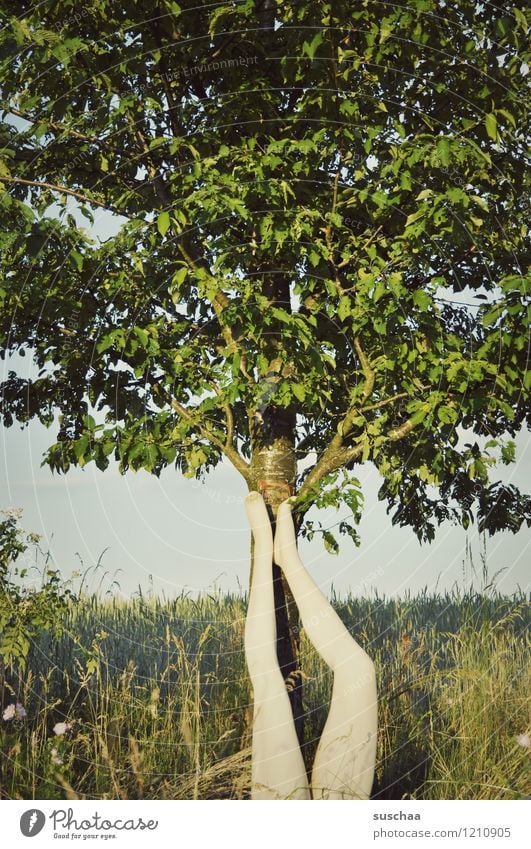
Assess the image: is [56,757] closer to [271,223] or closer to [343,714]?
[343,714]

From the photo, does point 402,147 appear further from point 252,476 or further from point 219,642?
point 219,642

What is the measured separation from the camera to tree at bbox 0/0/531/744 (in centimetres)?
668

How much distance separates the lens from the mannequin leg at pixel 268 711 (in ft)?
20.6

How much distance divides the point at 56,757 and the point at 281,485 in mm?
3121

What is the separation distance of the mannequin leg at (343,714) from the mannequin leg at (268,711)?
23 cm

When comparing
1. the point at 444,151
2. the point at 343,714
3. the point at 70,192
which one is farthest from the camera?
the point at 70,192

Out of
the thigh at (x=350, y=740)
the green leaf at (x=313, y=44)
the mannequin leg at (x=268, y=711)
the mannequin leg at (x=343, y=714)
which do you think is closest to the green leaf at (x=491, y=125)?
the green leaf at (x=313, y=44)

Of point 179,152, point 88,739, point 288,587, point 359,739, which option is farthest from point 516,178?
point 88,739

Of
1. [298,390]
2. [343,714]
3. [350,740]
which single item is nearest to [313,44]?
[298,390]

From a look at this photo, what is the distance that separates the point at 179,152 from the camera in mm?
7668

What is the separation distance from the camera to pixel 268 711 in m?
6.54
